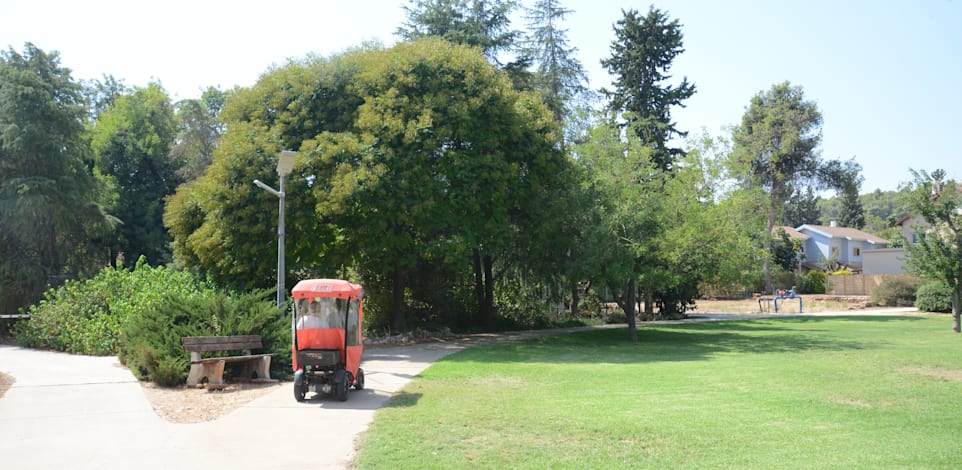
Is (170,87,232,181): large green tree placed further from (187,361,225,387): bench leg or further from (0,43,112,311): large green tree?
(187,361,225,387): bench leg

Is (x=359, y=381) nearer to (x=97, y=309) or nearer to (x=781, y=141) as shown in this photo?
(x=97, y=309)

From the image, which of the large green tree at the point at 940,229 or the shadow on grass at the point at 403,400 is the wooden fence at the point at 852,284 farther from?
the shadow on grass at the point at 403,400

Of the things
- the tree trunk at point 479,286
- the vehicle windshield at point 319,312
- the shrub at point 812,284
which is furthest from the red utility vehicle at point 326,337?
the shrub at point 812,284

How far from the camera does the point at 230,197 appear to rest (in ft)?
69.1

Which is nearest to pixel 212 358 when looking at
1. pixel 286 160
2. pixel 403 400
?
pixel 403 400

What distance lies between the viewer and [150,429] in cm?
958

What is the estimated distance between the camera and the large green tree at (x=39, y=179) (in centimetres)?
2473

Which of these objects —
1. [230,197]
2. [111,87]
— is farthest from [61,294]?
[111,87]

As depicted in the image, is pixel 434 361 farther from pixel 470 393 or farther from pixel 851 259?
pixel 851 259

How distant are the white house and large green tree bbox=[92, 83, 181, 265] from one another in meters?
60.9

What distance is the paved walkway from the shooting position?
7.93m

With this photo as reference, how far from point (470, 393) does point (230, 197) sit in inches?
465

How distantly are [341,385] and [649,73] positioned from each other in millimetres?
35550

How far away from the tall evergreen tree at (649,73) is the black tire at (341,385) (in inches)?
1301
